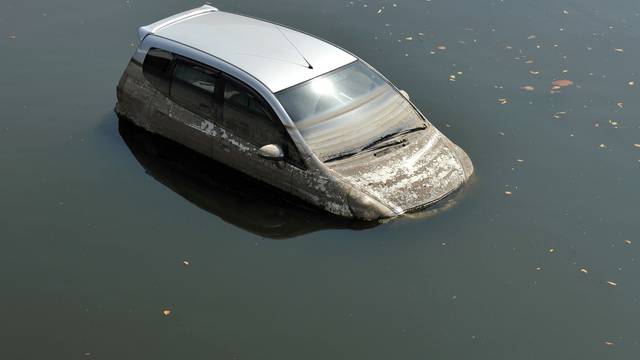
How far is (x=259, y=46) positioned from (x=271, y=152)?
164cm

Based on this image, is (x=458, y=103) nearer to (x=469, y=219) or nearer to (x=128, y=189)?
(x=469, y=219)

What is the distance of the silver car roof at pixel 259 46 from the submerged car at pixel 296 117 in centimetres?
2

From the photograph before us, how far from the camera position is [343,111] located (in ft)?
35.1

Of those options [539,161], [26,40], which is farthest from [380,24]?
[26,40]

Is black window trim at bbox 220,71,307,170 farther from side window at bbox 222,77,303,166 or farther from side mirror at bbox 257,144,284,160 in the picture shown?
side mirror at bbox 257,144,284,160

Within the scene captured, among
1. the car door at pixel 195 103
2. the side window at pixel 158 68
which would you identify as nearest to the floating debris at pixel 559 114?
the car door at pixel 195 103

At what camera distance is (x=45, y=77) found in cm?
1395

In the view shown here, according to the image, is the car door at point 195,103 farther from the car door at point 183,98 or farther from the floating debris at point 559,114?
the floating debris at point 559,114

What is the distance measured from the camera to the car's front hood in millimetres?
10406

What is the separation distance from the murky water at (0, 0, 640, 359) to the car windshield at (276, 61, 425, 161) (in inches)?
38.4

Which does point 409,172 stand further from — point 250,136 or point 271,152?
point 250,136

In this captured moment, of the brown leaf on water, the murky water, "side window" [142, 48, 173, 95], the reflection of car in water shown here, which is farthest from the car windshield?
the brown leaf on water

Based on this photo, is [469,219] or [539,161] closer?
[469,219]

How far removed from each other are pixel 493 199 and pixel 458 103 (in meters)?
2.76
